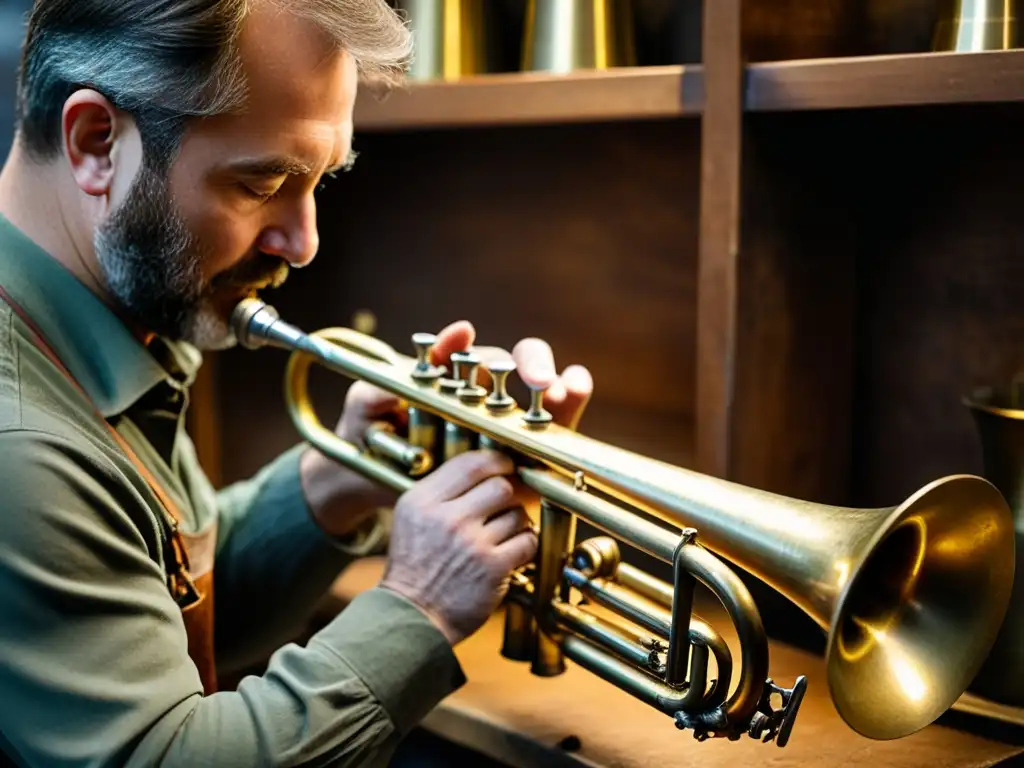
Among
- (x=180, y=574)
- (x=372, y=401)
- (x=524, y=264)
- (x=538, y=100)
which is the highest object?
(x=538, y=100)

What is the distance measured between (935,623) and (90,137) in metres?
0.78

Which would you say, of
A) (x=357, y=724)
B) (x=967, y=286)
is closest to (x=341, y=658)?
(x=357, y=724)

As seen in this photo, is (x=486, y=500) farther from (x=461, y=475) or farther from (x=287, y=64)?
(x=287, y=64)

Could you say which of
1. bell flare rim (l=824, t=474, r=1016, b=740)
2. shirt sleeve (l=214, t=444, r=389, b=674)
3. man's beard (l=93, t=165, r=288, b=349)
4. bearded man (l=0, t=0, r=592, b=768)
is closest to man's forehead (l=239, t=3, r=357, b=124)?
bearded man (l=0, t=0, r=592, b=768)

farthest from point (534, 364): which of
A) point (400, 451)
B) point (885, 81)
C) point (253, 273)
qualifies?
point (885, 81)

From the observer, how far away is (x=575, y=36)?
1.27 metres

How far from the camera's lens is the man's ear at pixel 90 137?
968 millimetres

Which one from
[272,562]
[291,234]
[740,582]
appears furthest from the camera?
[272,562]

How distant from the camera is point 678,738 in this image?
1017 millimetres

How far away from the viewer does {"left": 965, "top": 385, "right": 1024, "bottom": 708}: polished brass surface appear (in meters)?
0.98

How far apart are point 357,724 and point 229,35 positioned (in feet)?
1.84

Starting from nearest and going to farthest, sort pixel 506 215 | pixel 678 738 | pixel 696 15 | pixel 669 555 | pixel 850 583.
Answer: pixel 850 583
pixel 669 555
pixel 678 738
pixel 696 15
pixel 506 215

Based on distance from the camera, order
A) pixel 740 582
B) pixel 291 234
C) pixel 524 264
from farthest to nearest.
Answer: pixel 524 264 < pixel 291 234 < pixel 740 582

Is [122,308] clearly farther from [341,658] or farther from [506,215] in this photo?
[506,215]
